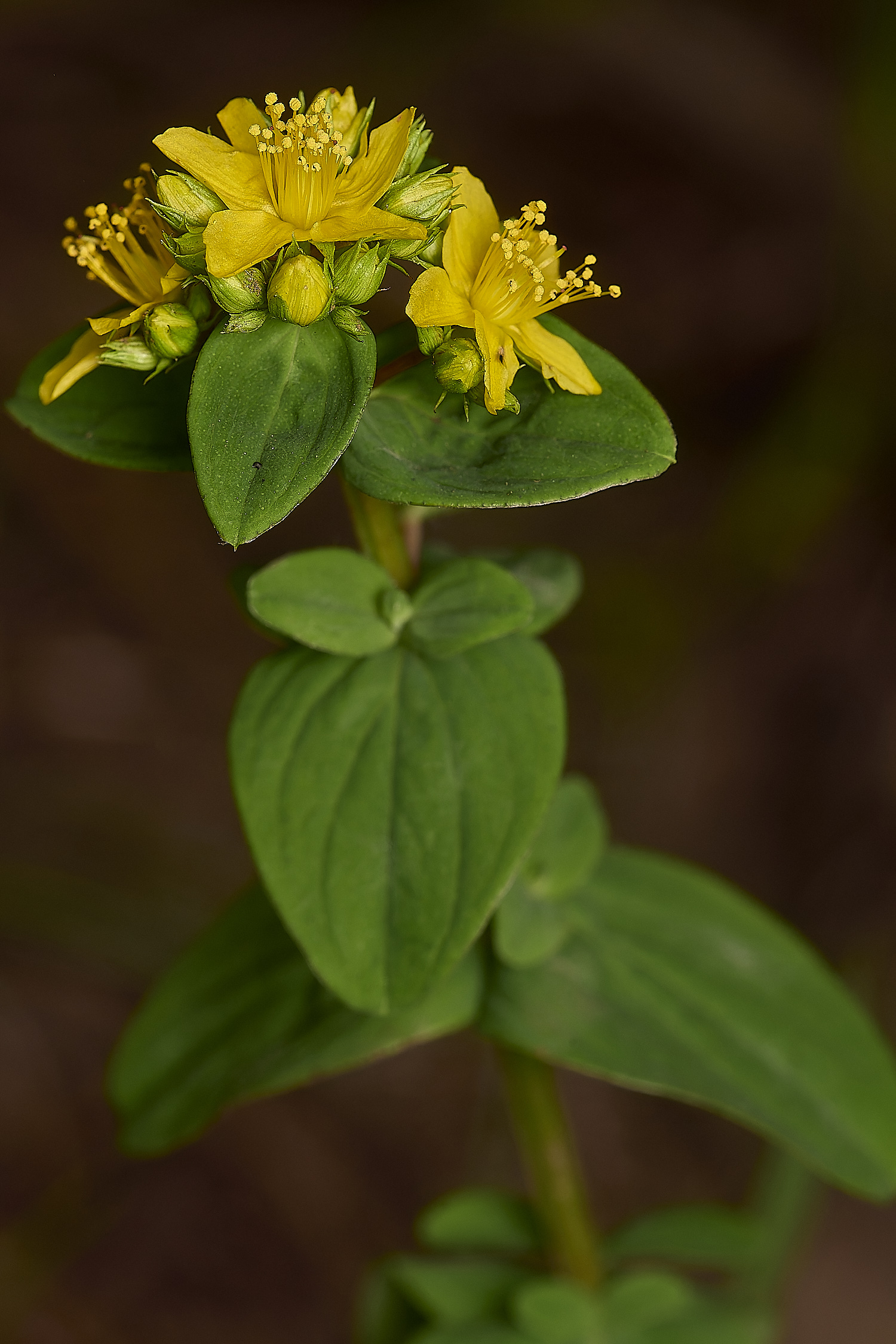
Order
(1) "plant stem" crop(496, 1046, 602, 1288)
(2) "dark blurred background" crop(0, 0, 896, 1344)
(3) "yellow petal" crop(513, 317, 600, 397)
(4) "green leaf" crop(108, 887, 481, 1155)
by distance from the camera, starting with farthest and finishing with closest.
A: 1. (2) "dark blurred background" crop(0, 0, 896, 1344)
2. (1) "plant stem" crop(496, 1046, 602, 1288)
3. (4) "green leaf" crop(108, 887, 481, 1155)
4. (3) "yellow petal" crop(513, 317, 600, 397)

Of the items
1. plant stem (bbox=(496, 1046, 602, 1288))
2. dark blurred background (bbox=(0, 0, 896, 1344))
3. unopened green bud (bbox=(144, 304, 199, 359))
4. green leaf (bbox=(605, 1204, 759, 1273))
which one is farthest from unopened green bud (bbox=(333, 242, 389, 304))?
dark blurred background (bbox=(0, 0, 896, 1344))

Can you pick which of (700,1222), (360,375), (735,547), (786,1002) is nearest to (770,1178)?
(700,1222)

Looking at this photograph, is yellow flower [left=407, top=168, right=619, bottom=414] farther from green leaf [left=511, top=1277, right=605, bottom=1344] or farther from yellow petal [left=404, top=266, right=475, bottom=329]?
green leaf [left=511, top=1277, right=605, bottom=1344]

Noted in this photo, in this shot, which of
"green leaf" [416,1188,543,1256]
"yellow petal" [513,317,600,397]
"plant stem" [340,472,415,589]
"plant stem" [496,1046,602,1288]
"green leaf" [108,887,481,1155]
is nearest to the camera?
"yellow petal" [513,317,600,397]

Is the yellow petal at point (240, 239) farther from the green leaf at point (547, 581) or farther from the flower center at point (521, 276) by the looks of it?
the green leaf at point (547, 581)

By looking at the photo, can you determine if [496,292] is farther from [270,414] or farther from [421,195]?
[270,414]

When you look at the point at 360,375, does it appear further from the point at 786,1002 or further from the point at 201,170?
the point at 786,1002
